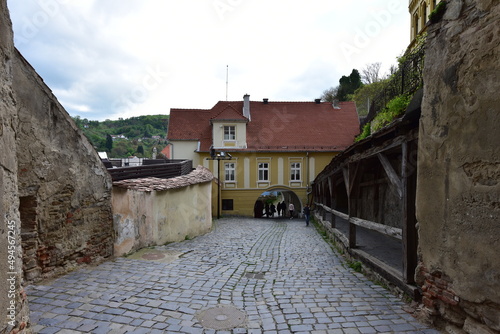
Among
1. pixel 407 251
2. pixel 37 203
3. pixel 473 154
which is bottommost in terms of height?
pixel 407 251

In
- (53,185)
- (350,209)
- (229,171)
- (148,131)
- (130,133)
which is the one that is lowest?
(350,209)

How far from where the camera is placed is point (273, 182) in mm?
26578

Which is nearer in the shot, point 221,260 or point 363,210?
point 221,260

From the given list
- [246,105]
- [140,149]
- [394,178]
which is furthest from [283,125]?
[140,149]

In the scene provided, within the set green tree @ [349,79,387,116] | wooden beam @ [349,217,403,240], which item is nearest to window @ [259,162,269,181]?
green tree @ [349,79,387,116]

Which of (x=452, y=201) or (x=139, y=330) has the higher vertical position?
(x=452, y=201)

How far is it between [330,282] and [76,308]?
4.27 m

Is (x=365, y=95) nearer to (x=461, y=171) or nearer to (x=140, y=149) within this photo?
(x=461, y=171)

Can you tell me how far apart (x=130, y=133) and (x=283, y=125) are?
2331 inches

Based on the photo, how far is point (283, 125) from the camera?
93.6 ft

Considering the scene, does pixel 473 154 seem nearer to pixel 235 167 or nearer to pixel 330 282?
pixel 330 282

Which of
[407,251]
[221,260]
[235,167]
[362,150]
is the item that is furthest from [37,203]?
[235,167]

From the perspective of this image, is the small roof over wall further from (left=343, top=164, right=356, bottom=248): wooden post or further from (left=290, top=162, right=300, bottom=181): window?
(left=290, top=162, right=300, bottom=181): window

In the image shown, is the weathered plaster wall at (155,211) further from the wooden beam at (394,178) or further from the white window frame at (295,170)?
the white window frame at (295,170)
